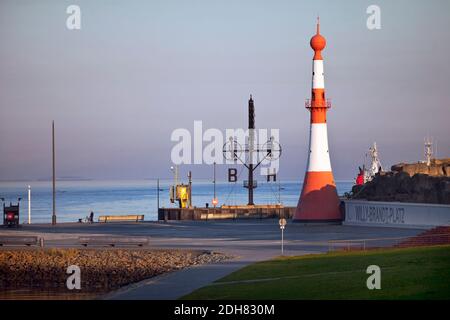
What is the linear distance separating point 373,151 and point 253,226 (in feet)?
118

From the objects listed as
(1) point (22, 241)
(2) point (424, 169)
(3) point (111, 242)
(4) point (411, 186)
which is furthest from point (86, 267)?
(2) point (424, 169)

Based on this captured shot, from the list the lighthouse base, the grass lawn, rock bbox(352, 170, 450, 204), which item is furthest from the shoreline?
rock bbox(352, 170, 450, 204)

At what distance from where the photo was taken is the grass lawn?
2705cm

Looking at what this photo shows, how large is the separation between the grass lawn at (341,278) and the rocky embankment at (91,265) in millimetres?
5034

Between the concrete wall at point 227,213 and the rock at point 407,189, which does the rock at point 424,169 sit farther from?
the concrete wall at point 227,213

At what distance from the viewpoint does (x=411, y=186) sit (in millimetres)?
65625

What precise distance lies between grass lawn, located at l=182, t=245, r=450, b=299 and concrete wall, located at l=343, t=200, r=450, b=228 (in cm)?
1723

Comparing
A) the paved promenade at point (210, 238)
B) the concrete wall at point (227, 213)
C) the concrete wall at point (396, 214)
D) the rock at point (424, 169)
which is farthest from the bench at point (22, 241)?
the concrete wall at point (227, 213)

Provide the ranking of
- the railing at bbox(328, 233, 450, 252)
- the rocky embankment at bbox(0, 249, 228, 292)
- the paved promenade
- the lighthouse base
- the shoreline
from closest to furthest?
the paved promenade
the shoreline
the rocky embankment at bbox(0, 249, 228, 292)
the railing at bbox(328, 233, 450, 252)
the lighthouse base

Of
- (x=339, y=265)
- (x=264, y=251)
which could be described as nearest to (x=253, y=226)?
(x=264, y=251)

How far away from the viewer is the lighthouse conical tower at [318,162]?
61625 mm

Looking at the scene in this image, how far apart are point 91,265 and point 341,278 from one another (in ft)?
50.0

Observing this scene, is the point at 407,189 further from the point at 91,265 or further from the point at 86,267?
the point at 86,267

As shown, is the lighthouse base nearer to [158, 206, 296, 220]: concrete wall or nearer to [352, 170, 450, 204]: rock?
[352, 170, 450, 204]: rock
